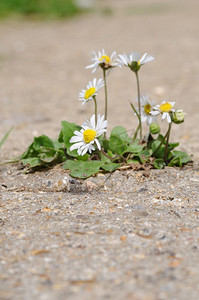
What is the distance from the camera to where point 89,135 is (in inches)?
85.2

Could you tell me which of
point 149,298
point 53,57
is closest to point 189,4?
point 53,57

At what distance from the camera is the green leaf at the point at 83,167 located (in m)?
2.28

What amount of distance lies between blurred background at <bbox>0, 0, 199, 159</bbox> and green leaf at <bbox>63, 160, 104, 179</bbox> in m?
0.63

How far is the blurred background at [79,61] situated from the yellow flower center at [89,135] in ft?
2.68

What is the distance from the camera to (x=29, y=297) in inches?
53.9

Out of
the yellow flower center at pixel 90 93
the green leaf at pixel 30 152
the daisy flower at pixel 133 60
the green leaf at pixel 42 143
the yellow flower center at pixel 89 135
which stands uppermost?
the daisy flower at pixel 133 60

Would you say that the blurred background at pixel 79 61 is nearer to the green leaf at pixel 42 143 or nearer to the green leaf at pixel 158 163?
the green leaf at pixel 42 143

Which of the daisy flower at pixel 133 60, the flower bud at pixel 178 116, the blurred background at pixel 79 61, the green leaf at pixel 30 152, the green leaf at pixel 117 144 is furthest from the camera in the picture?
the blurred background at pixel 79 61

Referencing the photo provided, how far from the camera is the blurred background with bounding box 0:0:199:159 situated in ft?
13.2

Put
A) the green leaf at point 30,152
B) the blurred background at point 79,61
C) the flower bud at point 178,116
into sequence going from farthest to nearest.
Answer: the blurred background at point 79,61 < the green leaf at point 30,152 < the flower bud at point 178,116

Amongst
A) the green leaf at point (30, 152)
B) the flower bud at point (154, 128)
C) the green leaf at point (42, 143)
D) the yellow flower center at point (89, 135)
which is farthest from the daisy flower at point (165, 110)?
the green leaf at point (30, 152)

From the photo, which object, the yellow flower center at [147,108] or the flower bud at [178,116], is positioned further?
the yellow flower center at [147,108]

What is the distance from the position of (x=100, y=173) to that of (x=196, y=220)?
0.64m

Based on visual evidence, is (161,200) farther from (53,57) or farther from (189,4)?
(189,4)
